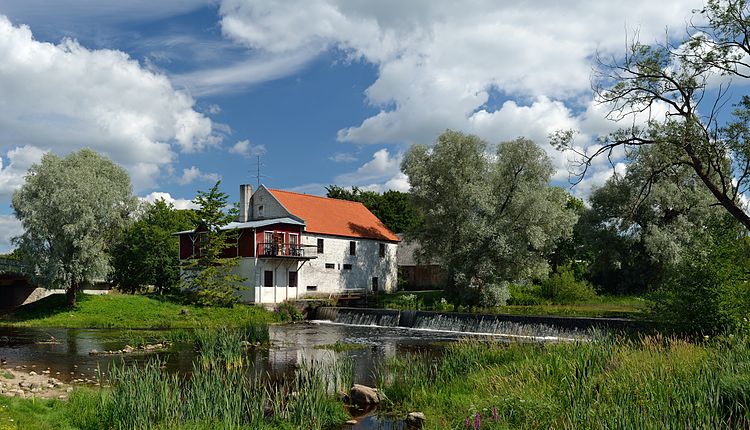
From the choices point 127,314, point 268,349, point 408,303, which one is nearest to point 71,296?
point 127,314

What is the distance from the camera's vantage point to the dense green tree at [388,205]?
64000mm

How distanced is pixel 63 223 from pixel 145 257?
29.7 ft

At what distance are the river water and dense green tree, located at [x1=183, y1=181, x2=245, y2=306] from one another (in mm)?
5232

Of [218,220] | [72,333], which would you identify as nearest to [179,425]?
[72,333]

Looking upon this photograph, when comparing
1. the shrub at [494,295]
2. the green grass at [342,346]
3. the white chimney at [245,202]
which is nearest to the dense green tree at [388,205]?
the white chimney at [245,202]

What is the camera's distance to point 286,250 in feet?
124

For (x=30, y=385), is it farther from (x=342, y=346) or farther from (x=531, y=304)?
(x=531, y=304)

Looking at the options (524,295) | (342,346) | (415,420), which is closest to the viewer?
(415,420)

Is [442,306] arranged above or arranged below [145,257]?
below

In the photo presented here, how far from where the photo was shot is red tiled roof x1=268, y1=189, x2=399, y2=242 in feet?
136

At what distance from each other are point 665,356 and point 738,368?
5.54 ft

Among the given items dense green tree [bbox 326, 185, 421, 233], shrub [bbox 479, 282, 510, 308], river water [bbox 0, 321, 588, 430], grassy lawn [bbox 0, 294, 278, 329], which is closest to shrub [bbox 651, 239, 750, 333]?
river water [bbox 0, 321, 588, 430]

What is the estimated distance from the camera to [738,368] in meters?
9.08

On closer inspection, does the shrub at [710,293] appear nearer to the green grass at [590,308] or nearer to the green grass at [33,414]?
the green grass at [590,308]
